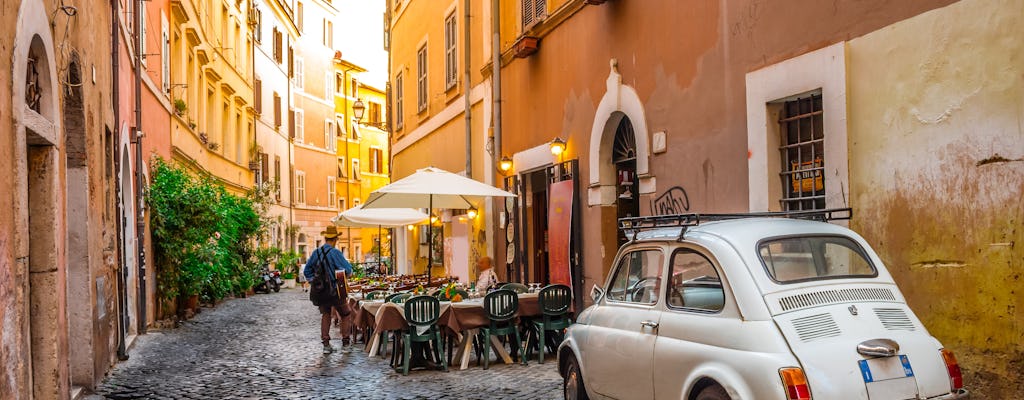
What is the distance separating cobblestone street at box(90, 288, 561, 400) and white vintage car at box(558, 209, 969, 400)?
246cm

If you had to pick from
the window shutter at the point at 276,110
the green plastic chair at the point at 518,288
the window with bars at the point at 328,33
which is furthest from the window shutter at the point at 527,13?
the window with bars at the point at 328,33

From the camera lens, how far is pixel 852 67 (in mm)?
6828

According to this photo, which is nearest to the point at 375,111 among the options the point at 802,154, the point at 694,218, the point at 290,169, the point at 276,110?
the point at 290,169

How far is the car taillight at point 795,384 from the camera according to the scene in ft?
13.8

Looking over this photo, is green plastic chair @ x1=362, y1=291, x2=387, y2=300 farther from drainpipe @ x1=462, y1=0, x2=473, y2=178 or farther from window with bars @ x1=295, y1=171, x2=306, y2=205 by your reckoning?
window with bars @ x1=295, y1=171, x2=306, y2=205

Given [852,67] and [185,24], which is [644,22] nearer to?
[852,67]

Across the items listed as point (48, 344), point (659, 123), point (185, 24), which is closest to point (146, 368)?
point (48, 344)

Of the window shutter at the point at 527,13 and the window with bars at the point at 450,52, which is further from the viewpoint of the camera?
the window with bars at the point at 450,52

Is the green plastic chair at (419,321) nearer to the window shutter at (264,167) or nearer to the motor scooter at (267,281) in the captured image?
the motor scooter at (267,281)

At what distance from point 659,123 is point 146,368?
21.6 feet

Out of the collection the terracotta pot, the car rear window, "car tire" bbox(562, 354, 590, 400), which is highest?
the car rear window

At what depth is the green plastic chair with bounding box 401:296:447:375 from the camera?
30.4 feet

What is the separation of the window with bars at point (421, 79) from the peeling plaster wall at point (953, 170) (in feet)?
50.2

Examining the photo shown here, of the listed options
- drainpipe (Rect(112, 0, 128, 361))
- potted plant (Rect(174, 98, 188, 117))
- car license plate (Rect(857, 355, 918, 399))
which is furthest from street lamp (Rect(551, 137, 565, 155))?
potted plant (Rect(174, 98, 188, 117))
